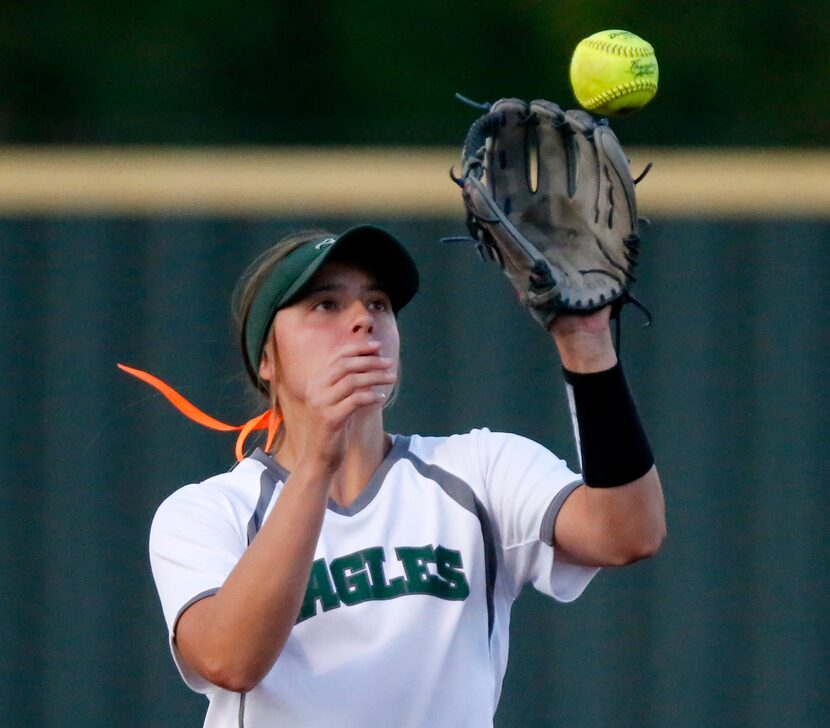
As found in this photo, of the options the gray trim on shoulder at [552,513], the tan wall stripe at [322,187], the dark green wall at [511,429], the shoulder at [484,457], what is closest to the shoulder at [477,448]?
the shoulder at [484,457]

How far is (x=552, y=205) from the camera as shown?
251 cm

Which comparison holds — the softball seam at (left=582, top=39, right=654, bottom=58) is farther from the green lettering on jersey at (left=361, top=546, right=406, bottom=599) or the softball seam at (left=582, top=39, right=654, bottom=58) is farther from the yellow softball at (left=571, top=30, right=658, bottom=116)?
the green lettering on jersey at (left=361, top=546, right=406, bottom=599)

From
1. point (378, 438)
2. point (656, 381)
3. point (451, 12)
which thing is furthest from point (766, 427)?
point (378, 438)

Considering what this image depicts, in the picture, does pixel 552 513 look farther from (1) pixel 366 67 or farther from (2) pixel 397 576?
(1) pixel 366 67

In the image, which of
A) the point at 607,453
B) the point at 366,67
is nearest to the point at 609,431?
the point at 607,453

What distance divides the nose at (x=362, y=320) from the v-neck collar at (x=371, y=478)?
0.76 feet

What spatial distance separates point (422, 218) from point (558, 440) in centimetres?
74

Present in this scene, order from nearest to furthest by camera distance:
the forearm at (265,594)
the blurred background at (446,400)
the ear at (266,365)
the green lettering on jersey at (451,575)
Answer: the forearm at (265,594) < the green lettering on jersey at (451,575) < the ear at (266,365) < the blurred background at (446,400)

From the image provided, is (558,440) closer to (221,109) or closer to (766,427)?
(766,427)

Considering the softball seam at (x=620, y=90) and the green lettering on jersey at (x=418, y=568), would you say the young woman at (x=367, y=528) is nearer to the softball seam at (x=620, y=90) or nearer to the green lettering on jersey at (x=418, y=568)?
the green lettering on jersey at (x=418, y=568)

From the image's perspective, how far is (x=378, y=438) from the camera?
8.36 ft

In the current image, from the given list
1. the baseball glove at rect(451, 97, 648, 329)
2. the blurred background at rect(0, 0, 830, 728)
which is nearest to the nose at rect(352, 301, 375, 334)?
the baseball glove at rect(451, 97, 648, 329)

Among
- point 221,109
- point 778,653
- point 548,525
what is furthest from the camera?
point 221,109

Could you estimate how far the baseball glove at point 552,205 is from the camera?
93.4 inches
